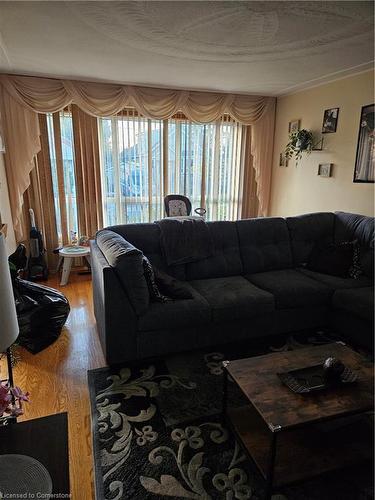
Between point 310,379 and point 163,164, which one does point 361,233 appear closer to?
point 310,379

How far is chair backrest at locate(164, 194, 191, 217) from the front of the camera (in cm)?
402

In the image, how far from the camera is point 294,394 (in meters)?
1.30

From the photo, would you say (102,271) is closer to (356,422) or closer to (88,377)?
(88,377)

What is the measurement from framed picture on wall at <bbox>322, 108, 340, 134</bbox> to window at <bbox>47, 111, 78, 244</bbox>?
2.98m

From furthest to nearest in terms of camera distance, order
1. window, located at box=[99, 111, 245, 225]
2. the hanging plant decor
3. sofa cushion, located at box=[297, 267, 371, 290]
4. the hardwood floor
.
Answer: window, located at box=[99, 111, 245, 225]
the hanging plant decor
sofa cushion, located at box=[297, 267, 371, 290]
the hardwood floor

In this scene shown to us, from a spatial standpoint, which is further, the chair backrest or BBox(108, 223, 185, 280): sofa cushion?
the chair backrest

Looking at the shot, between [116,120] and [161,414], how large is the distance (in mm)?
3498

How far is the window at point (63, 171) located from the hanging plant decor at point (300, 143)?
2738mm

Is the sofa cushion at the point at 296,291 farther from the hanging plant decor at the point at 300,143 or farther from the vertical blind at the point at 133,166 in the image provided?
the vertical blind at the point at 133,166

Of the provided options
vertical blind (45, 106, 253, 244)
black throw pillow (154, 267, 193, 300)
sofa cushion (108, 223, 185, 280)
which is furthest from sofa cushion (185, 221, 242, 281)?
vertical blind (45, 106, 253, 244)

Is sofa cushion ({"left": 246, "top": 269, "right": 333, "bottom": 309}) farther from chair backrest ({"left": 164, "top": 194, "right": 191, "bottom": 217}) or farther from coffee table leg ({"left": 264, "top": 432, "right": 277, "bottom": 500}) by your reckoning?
chair backrest ({"left": 164, "top": 194, "right": 191, "bottom": 217})

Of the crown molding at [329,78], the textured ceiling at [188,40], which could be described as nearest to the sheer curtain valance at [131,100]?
the textured ceiling at [188,40]

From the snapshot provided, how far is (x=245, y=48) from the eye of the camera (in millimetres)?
2559

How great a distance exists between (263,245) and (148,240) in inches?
41.5
